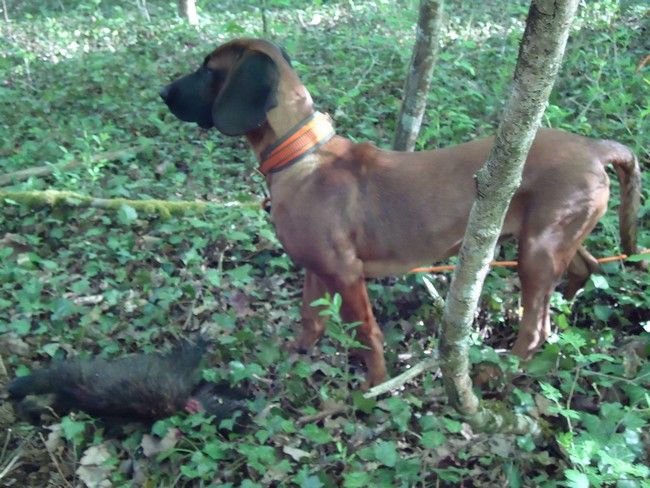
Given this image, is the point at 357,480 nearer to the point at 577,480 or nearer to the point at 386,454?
the point at 386,454

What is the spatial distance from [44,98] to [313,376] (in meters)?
5.54

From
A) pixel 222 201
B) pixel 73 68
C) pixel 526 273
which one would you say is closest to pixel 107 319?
pixel 222 201

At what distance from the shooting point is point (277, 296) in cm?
443

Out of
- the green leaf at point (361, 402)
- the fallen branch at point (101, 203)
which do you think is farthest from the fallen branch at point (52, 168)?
the green leaf at point (361, 402)

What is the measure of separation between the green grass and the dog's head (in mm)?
1109

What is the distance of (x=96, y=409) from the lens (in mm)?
3322

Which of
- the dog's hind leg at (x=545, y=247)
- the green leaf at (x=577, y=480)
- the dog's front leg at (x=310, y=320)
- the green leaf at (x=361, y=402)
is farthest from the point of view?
the dog's front leg at (x=310, y=320)

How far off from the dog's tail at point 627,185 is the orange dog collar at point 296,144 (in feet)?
4.86

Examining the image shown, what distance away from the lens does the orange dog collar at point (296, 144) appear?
3569 millimetres

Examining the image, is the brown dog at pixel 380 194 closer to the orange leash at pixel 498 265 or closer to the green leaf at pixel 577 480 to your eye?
the orange leash at pixel 498 265

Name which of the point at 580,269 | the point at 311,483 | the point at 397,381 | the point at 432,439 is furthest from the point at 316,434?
the point at 580,269

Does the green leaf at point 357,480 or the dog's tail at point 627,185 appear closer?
the green leaf at point 357,480

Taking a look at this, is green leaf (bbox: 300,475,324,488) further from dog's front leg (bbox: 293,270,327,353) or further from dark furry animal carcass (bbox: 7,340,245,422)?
dog's front leg (bbox: 293,270,327,353)

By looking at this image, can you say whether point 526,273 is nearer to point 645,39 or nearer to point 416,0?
point 645,39
